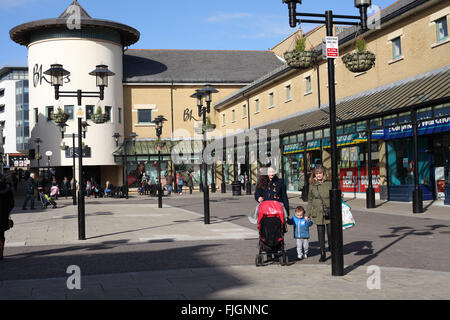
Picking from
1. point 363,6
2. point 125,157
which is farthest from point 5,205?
point 125,157

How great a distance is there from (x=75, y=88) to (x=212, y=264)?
122 ft

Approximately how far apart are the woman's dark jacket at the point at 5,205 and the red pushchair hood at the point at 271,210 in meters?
4.98

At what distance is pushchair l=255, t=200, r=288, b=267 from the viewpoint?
28.9 ft

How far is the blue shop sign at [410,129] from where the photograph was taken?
59.0 feet

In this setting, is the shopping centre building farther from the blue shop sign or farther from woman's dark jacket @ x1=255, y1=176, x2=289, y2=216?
woman's dark jacket @ x1=255, y1=176, x2=289, y2=216

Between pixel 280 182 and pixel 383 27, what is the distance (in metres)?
17.0

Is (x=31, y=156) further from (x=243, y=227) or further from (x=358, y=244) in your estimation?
(x=358, y=244)

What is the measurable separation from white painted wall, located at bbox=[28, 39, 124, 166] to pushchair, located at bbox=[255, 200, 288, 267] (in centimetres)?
3658

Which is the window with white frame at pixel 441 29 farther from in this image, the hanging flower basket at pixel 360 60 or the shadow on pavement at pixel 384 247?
the shadow on pavement at pixel 384 247

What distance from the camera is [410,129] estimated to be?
20000 millimetres

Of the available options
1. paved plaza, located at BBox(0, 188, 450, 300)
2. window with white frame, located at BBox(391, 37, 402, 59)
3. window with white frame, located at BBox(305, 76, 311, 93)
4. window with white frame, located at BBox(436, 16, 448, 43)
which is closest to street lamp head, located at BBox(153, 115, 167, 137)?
window with white frame, located at BBox(305, 76, 311, 93)

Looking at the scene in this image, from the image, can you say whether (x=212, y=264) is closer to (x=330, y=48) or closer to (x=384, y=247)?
(x=384, y=247)
